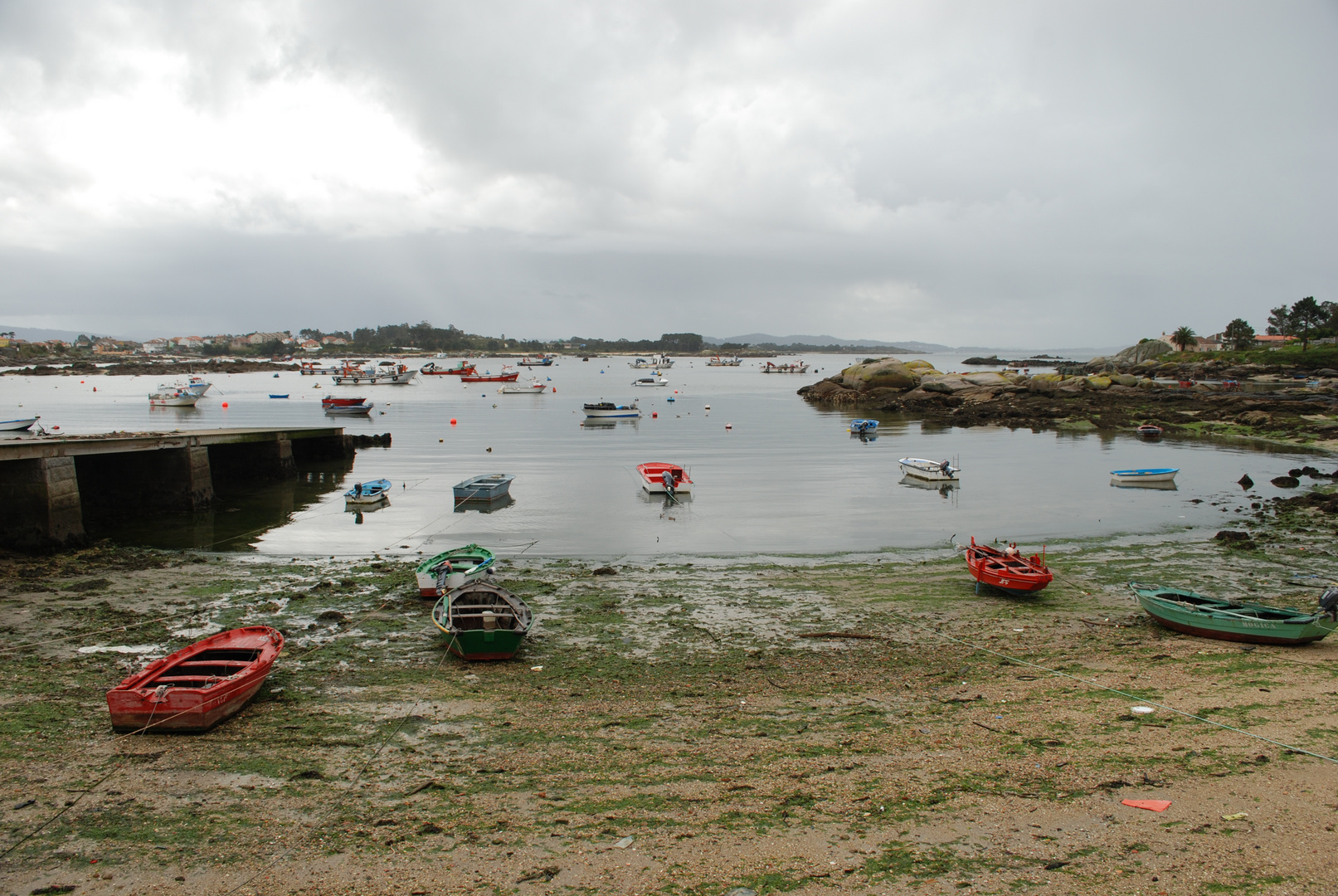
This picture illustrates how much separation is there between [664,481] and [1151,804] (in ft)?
85.2

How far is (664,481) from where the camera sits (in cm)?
3338

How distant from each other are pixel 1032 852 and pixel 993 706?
4.10m

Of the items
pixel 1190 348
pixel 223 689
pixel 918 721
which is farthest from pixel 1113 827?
pixel 1190 348

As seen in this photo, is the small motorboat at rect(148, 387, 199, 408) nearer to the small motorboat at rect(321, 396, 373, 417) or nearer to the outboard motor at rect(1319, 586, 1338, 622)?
the small motorboat at rect(321, 396, 373, 417)

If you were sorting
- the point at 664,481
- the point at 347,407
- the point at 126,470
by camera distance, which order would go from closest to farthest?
the point at 126,470 → the point at 664,481 → the point at 347,407

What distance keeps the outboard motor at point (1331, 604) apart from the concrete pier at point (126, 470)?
29.5 m

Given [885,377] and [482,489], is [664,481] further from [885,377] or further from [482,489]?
[885,377]

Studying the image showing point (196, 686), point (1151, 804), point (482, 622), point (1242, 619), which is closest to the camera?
point (1151, 804)

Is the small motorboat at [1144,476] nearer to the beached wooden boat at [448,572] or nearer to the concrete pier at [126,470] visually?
the beached wooden boat at [448,572]

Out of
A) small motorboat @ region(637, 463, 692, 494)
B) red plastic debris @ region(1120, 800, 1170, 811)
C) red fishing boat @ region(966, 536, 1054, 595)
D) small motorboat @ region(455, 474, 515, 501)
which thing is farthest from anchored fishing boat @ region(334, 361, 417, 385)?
red plastic debris @ region(1120, 800, 1170, 811)

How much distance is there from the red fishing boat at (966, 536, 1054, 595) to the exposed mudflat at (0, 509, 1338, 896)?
94 cm

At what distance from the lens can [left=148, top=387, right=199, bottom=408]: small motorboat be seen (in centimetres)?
8200

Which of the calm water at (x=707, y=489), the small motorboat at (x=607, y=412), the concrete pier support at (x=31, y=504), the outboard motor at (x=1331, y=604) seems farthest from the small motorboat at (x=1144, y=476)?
the small motorboat at (x=607, y=412)

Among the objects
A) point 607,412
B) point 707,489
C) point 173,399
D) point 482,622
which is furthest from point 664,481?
point 173,399
